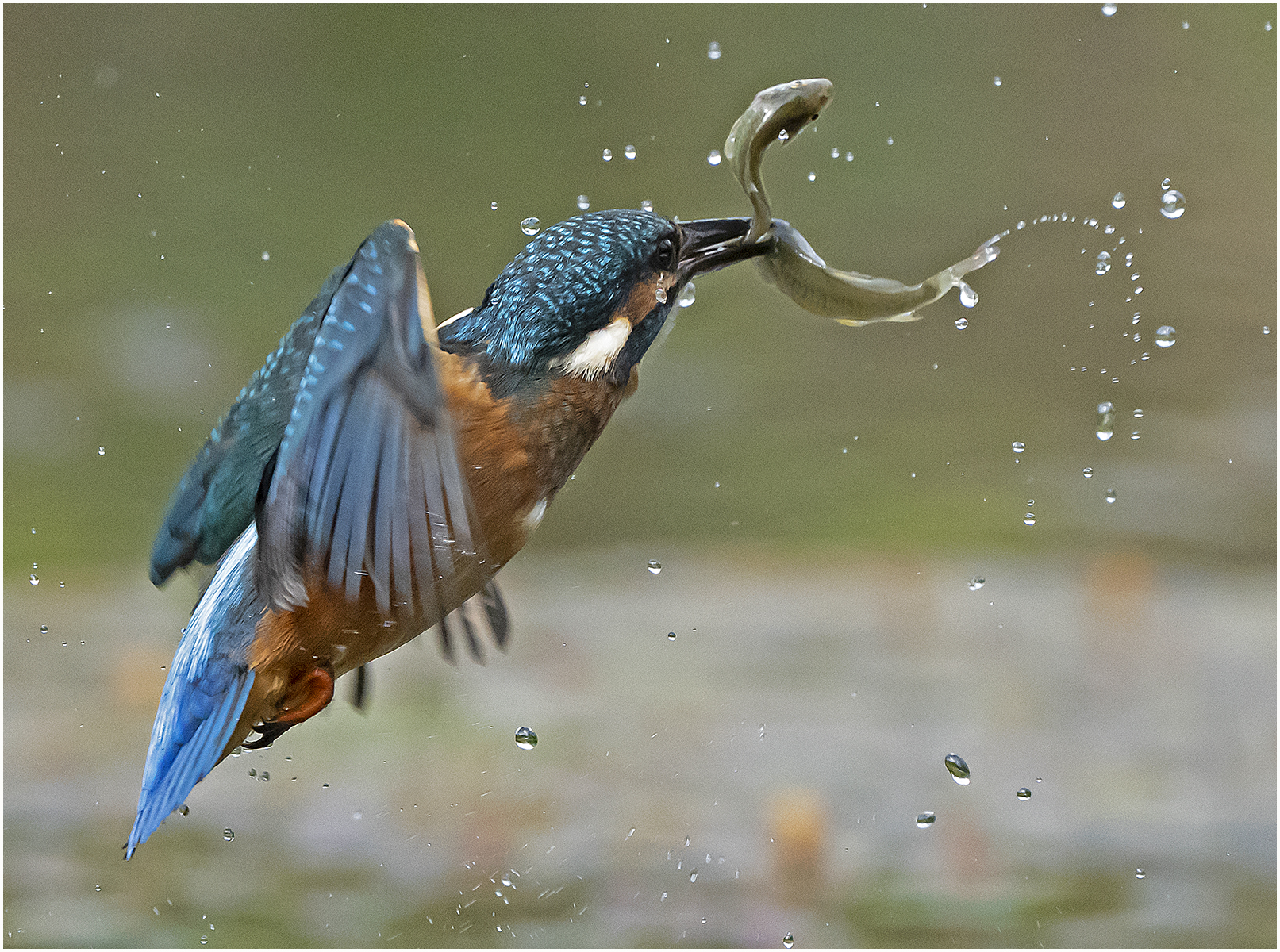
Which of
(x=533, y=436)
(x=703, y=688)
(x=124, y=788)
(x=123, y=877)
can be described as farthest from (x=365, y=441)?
(x=703, y=688)

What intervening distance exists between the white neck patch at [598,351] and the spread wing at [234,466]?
0.85 ft

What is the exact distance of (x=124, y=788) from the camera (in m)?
2.48

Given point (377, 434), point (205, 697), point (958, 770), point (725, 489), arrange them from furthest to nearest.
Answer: point (725, 489) < point (958, 770) < point (205, 697) < point (377, 434)

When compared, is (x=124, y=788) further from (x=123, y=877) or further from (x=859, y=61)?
(x=859, y=61)

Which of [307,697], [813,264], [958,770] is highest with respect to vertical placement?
[813,264]

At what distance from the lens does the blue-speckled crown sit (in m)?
1.56

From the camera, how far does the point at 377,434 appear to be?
54.6 inches

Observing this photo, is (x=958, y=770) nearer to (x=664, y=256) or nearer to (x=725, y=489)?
(x=664, y=256)

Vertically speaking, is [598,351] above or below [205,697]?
above

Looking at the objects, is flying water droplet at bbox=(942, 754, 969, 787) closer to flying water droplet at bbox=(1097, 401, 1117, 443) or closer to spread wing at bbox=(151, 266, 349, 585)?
spread wing at bbox=(151, 266, 349, 585)

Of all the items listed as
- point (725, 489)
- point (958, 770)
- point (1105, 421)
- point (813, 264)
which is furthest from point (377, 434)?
point (1105, 421)

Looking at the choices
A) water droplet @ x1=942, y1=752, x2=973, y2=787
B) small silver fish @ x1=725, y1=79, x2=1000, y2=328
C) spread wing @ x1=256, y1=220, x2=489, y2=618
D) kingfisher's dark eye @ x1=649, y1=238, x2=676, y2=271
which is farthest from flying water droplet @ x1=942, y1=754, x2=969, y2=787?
spread wing @ x1=256, y1=220, x2=489, y2=618

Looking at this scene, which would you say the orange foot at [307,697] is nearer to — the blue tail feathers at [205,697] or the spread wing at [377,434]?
the blue tail feathers at [205,697]

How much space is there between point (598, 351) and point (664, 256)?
0.15 metres
